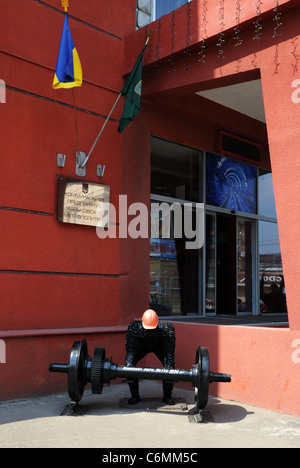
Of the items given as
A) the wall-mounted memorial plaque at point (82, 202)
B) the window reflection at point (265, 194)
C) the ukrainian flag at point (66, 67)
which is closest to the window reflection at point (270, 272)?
the window reflection at point (265, 194)

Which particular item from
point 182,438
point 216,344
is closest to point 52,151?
point 216,344

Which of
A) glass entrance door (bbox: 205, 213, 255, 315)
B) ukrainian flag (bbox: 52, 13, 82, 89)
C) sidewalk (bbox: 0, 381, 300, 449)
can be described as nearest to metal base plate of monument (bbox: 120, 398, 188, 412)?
sidewalk (bbox: 0, 381, 300, 449)

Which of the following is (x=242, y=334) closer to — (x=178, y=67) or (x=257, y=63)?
(x=257, y=63)

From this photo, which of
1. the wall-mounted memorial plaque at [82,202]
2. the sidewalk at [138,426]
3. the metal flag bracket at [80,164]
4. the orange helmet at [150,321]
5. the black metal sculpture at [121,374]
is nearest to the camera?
the sidewalk at [138,426]

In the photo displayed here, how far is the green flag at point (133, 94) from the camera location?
22.9ft

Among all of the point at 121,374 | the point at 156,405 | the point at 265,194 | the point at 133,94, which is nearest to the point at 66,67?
the point at 133,94

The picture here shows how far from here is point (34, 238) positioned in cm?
659

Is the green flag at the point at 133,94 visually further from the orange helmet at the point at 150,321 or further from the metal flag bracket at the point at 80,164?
the orange helmet at the point at 150,321

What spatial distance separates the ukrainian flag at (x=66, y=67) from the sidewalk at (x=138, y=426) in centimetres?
419

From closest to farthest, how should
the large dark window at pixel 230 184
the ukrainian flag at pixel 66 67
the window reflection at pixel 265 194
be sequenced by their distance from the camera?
1. the ukrainian flag at pixel 66 67
2. the large dark window at pixel 230 184
3. the window reflection at pixel 265 194

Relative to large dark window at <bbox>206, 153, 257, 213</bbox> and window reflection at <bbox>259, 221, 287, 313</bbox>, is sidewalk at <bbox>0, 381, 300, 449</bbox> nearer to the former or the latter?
large dark window at <bbox>206, 153, 257, 213</bbox>

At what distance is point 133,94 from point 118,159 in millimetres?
1147

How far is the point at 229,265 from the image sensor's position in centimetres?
1053

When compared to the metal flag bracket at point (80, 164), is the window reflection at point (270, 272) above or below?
below
